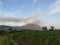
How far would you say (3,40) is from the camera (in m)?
9.29

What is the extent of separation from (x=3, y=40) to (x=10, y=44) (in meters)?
0.49

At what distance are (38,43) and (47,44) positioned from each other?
3.87ft

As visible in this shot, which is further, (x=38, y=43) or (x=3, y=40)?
(x=38, y=43)

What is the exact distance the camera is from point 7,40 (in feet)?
30.9

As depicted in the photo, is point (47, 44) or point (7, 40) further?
point (47, 44)

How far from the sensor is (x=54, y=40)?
15.2 meters

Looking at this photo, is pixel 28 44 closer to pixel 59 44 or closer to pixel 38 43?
pixel 38 43

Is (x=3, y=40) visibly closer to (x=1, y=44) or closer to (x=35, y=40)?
(x=1, y=44)

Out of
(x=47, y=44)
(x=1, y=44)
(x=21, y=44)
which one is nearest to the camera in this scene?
(x=1, y=44)

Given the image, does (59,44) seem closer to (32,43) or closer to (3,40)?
(32,43)

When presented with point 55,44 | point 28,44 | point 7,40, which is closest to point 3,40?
point 7,40

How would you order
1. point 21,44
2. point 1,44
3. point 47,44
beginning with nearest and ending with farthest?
point 1,44
point 47,44
point 21,44

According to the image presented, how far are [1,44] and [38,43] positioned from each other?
20.7 ft

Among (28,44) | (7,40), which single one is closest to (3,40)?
(7,40)
